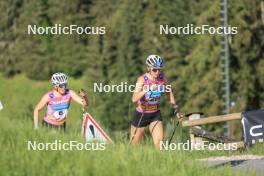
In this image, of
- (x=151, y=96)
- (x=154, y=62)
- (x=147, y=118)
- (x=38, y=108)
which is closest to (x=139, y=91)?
(x=151, y=96)

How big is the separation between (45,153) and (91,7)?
87978 mm

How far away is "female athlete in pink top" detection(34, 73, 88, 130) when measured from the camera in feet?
40.3

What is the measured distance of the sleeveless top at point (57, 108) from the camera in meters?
12.4

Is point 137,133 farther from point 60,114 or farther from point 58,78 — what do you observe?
point 58,78

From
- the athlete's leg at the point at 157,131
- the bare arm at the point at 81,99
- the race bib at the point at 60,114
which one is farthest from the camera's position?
the race bib at the point at 60,114

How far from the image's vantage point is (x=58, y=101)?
40.8ft

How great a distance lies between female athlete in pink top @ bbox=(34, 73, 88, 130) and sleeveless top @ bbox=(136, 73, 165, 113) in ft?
3.04

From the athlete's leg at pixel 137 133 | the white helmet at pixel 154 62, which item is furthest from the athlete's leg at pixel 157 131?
the white helmet at pixel 154 62

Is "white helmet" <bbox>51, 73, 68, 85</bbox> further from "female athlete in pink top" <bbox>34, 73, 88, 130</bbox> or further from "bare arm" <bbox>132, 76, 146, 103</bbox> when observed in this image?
"bare arm" <bbox>132, 76, 146, 103</bbox>

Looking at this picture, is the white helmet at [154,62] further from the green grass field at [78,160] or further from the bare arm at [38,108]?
the bare arm at [38,108]

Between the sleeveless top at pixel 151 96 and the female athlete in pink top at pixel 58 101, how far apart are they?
0.93 metres

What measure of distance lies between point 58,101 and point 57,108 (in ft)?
0.48

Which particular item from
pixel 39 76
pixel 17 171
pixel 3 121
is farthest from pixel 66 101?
pixel 39 76

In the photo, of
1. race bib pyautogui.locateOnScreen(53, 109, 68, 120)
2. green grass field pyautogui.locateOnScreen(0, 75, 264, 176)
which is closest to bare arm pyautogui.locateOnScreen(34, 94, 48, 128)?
race bib pyautogui.locateOnScreen(53, 109, 68, 120)
